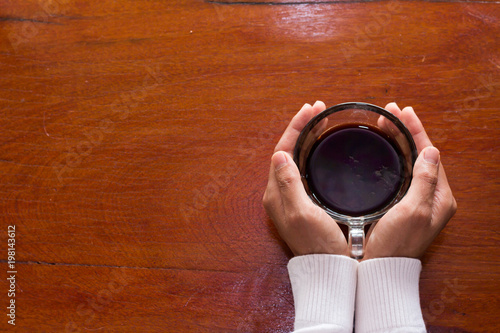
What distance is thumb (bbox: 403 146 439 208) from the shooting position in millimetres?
469

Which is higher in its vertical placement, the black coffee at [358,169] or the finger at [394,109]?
the finger at [394,109]

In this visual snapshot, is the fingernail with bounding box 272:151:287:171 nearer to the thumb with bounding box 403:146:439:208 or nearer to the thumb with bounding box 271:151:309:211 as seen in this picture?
the thumb with bounding box 271:151:309:211

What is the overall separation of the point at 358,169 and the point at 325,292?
0.51 feet

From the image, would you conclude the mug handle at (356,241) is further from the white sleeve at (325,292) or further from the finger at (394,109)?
the finger at (394,109)

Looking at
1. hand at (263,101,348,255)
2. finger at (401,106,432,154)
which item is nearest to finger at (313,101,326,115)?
hand at (263,101,348,255)

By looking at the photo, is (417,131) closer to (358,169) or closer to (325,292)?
(358,169)

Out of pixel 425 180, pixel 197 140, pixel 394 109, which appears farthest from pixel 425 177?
pixel 197 140

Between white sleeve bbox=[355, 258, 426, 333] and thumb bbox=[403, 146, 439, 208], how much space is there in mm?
84

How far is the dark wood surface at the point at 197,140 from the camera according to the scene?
1.79ft

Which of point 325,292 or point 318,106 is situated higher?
point 318,106

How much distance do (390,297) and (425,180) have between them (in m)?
0.15

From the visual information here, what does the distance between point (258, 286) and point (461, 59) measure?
1.32 feet

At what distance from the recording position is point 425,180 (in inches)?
18.4

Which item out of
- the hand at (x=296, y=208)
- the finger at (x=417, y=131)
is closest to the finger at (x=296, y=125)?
the hand at (x=296, y=208)
